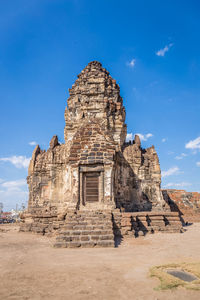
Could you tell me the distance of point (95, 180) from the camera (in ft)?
42.5

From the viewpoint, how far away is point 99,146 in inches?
524

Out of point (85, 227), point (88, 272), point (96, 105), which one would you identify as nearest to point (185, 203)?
point (96, 105)

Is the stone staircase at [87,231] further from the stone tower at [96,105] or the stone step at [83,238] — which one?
the stone tower at [96,105]

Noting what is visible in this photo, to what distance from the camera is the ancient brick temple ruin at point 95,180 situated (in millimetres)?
10867

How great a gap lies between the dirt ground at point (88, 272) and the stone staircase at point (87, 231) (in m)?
0.52

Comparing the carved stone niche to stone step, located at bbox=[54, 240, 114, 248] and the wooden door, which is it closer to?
the wooden door

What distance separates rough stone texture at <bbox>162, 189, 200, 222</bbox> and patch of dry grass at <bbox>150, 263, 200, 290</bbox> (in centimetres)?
1642

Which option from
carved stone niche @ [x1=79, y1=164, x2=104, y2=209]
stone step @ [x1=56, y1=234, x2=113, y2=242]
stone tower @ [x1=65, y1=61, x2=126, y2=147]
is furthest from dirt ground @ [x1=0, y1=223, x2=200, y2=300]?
stone tower @ [x1=65, y1=61, x2=126, y2=147]

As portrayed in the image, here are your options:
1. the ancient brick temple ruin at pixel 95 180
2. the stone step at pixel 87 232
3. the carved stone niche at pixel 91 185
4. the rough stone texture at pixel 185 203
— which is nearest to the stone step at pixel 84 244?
the ancient brick temple ruin at pixel 95 180

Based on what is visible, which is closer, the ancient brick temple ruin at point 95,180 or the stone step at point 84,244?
the stone step at point 84,244

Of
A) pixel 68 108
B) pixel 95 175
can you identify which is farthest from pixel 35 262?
pixel 68 108

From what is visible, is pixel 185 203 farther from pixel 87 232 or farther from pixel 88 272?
pixel 88 272

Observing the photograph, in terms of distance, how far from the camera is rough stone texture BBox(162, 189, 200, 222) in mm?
21409

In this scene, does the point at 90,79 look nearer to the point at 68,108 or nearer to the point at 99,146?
the point at 68,108
